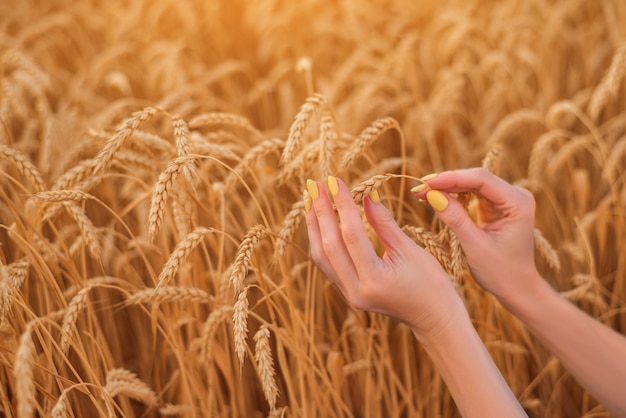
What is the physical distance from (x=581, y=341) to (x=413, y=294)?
1.25 feet

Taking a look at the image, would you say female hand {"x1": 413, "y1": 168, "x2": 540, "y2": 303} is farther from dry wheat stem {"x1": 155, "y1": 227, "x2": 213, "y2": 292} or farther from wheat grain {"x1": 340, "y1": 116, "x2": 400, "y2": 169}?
dry wheat stem {"x1": 155, "y1": 227, "x2": 213, "y2": 292}

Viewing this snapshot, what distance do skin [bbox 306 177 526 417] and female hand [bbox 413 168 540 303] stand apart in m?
0.13

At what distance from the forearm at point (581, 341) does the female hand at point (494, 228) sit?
0.09 feet

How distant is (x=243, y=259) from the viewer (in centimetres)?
84

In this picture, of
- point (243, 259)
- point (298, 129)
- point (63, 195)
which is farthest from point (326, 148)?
point (63, 195)

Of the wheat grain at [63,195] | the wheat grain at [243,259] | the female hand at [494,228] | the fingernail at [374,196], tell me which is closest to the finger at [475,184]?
the female hand at [494,228]

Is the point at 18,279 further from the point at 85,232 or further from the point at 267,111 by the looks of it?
the point at 267,111

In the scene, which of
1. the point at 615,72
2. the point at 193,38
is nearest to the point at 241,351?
the point at 615,72

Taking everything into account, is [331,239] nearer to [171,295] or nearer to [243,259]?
[243,259]

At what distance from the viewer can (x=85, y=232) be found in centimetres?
102

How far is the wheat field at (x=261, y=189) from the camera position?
1.01 meters

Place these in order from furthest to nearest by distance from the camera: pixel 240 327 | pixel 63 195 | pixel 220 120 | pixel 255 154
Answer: pixel 220 120 < pixel 255 154 < pixel 63 195 < pixel 240 327

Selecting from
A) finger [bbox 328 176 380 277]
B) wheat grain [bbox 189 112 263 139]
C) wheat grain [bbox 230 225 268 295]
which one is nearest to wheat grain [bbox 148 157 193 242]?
wheat grain [bbox 230 225 268 295]

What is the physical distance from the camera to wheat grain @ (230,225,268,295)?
813 mm
